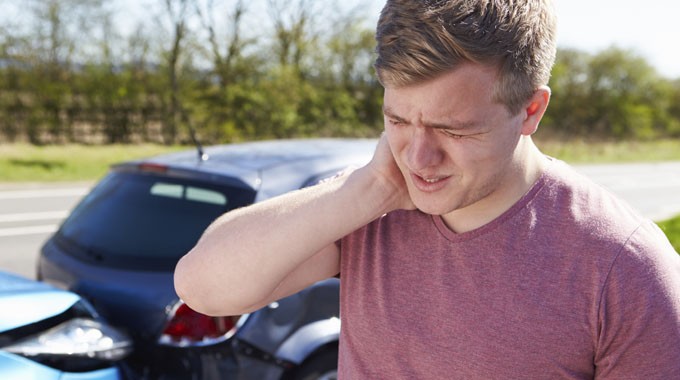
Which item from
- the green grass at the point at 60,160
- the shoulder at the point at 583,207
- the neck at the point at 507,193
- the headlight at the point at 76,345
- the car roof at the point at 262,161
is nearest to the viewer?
the shoulder at the point at 583,207

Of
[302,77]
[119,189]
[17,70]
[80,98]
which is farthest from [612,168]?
[119,189]

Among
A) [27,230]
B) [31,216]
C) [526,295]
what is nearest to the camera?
[526,295]

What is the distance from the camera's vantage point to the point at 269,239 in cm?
139

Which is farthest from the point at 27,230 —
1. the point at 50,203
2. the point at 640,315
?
the point at 640,315

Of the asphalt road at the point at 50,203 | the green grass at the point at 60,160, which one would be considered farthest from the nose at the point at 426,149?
the green grass at the point at 60,160

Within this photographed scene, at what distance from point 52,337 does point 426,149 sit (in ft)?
5.91

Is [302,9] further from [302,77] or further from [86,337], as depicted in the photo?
[86,337]

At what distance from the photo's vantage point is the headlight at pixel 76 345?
234 centimetres

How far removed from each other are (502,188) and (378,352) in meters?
0.43

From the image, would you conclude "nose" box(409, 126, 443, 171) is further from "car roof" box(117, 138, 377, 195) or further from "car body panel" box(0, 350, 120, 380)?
"car roof" box(117, 138, 377, 195)

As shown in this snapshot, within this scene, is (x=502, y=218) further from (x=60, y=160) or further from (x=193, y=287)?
(x=60, y=160)

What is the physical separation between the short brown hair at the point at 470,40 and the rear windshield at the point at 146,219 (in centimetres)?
183

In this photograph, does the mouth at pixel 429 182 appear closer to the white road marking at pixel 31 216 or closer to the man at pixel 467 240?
the man at pixel 467 240

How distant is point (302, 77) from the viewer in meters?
20.6
